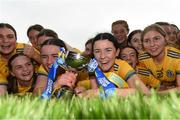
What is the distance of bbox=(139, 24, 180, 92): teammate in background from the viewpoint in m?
4.64

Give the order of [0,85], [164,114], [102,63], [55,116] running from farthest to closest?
[0,85]
[102,63]
[55,116]
[164,114]

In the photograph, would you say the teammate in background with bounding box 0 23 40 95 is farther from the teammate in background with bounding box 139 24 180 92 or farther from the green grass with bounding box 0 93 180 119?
the green grass with bounding box 0 93 180 119

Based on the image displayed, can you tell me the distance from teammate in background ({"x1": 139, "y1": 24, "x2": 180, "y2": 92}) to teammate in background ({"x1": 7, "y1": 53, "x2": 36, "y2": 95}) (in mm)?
1516

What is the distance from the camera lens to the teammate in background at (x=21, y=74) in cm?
490

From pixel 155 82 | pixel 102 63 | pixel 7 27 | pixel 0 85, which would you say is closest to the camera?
pixel 102 63

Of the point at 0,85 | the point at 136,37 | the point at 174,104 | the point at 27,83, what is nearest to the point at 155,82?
the point at 136,37

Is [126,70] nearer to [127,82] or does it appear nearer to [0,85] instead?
[127,82]

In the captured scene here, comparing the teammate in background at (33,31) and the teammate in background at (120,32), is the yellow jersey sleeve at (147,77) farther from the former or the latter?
the teammate in background at (33,31)

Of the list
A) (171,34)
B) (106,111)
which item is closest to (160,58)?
(171,34)

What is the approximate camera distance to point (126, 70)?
4.21 metres

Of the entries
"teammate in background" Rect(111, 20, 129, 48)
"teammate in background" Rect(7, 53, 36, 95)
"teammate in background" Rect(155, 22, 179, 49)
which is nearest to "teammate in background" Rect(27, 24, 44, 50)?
"teammate in background" Rect(111, 20, 129, 48)

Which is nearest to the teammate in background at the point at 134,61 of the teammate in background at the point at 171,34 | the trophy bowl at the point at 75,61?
the teammate in background at the point at 171,34

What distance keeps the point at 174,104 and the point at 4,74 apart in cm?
421

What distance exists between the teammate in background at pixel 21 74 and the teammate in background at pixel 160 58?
152 cm
